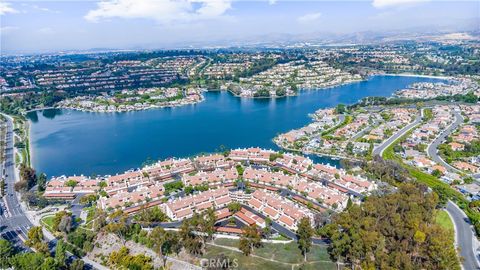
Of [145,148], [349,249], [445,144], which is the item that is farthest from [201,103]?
[349,249]

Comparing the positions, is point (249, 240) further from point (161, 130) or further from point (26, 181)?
point (161, 130)

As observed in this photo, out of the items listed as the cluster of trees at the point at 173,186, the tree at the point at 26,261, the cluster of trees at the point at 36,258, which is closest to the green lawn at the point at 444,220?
the cluster of trees at the point at 173,186

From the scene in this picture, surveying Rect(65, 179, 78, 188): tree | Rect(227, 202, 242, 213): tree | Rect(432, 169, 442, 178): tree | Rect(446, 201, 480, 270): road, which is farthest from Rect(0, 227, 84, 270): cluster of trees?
Rect(432, 169, 442, 178): tree

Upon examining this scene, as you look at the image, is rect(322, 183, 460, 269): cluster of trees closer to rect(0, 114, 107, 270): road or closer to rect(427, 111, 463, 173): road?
rect(427, 111, 463, 173): road

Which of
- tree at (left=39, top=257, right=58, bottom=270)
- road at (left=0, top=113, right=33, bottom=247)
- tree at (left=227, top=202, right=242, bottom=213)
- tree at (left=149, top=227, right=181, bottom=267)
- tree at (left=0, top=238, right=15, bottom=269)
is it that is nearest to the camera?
tree at (left=39, top=257, right=58, bottom=270)

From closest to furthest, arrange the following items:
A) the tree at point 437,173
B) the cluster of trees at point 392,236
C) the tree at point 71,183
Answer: the cluster of trees at point 392,236 → the tree at point 71,183 → the tree at point 437,173

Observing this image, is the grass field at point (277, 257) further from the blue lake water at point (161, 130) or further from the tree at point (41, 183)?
the tree at point (41, 183)

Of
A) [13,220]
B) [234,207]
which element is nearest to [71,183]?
[13,220]
